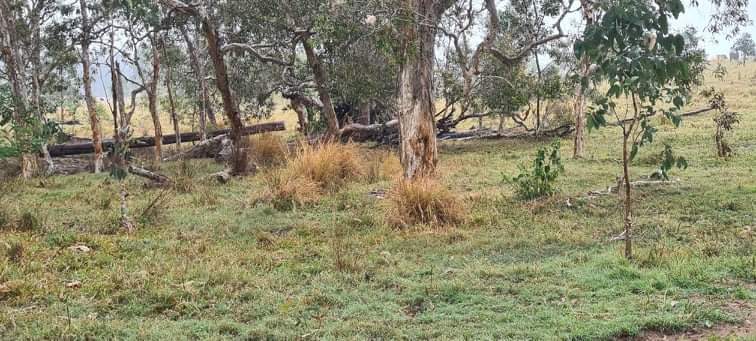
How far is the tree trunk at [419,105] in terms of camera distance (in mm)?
8703

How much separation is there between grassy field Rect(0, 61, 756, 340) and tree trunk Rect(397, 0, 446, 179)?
28.9 inches

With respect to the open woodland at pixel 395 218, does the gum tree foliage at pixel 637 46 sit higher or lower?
higher

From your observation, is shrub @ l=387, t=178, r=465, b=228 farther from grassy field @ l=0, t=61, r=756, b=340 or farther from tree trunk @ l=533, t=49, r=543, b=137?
tree trunk @ l=533, t=49, r=543, b=137

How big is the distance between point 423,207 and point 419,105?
2143 millimetres

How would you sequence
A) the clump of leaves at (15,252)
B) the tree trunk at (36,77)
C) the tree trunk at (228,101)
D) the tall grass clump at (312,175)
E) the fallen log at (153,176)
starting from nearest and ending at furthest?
the clump of leaves at (15,252) < the tall grass clump at (312,175) < the fallen log at (153,176) < the tree trunk at (228,101) < the tree trunk at (36,77)

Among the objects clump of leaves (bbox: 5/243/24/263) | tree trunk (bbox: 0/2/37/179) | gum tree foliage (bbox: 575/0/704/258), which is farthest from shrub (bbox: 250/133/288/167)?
gum tree foliage (bbox: 575/0/704/258)

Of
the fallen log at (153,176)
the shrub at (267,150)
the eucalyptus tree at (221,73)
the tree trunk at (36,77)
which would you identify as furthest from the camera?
the tree trunk at (36,77)

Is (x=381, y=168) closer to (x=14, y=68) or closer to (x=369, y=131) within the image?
(x=369, y=131)

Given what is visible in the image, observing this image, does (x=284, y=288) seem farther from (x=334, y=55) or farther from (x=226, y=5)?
(x=226, y=5)

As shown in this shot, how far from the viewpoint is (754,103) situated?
22.0 meters

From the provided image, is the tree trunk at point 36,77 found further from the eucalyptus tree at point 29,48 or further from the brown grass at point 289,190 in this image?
the brown grass at point 289,190

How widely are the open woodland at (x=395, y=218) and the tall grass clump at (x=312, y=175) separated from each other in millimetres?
31

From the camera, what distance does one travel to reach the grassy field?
13.4ft

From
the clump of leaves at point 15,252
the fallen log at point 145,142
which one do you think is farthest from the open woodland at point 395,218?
the fallen log at point 145,142
